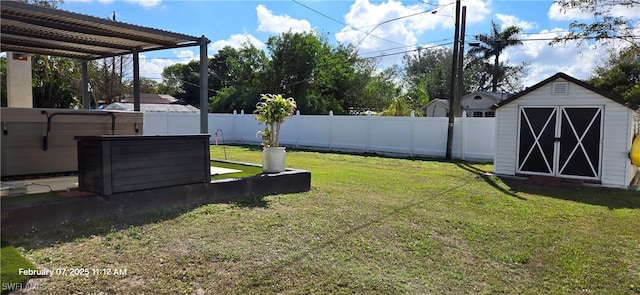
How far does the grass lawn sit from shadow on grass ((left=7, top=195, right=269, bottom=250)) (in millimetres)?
17

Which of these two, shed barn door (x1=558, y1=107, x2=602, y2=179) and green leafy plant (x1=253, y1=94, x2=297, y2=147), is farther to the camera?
shed barn door (x1=558, y1=107, x2=602, y2=179)

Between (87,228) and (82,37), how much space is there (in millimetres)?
3594

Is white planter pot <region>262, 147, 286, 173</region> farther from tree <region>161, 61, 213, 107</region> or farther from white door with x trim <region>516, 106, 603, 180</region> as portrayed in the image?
tree <region>161, 61, 213, 107</region>

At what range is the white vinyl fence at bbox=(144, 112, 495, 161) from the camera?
14219mm

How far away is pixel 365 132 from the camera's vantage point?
55.8 feet

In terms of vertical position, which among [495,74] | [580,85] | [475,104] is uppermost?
[495,74]

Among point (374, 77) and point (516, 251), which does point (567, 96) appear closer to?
point (516, 251)

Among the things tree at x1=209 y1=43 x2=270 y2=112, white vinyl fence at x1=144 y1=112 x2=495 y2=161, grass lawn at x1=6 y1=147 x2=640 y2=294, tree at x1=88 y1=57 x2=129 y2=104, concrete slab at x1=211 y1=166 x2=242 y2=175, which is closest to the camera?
grass lawn at x1=6 y1=147 x2=640 y2=294

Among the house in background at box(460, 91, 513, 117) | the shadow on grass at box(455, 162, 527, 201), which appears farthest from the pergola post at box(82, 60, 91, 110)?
the house in background at box(460, 91, 513, 117)

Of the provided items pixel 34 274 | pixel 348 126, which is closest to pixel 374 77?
pixel 348 126

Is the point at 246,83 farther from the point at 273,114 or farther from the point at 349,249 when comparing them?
the point at 349,249

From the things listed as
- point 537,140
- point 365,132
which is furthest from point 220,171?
point 365,132

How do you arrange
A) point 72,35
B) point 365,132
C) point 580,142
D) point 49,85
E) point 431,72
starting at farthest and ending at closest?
point 431,72 < point 365,132 < point 49,85 < point 580,142 < point 72,35

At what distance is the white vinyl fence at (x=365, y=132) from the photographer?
14.2m
